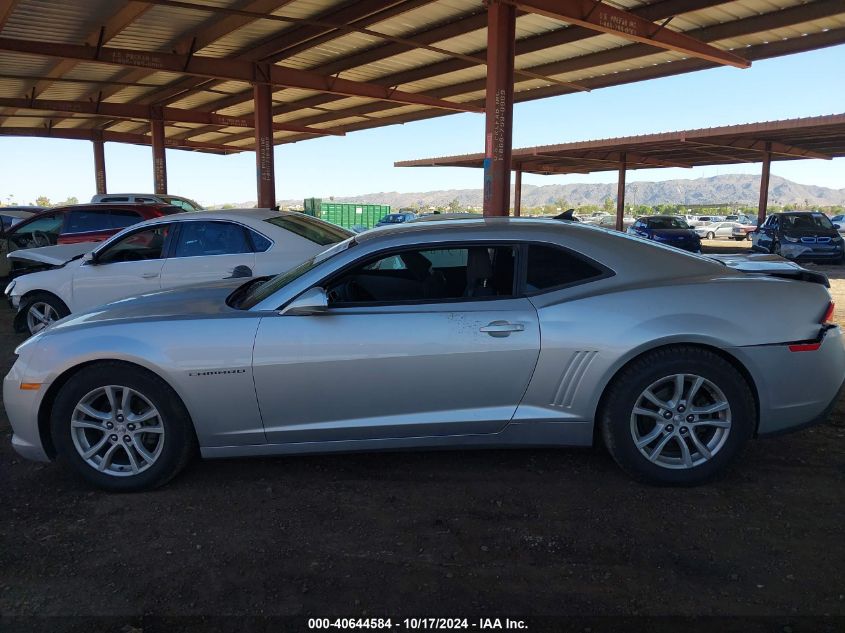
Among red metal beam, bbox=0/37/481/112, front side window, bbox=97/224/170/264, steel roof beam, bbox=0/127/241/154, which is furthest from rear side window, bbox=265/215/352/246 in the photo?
steel roof beam, bbox=0/127/241/154

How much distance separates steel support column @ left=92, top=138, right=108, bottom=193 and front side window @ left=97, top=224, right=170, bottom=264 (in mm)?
29398

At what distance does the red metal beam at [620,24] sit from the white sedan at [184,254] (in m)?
7.13

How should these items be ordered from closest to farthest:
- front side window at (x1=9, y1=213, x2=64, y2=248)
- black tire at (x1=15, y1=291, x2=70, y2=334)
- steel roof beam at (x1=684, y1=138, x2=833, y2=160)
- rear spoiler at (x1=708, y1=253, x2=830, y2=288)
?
rear spoiler at (x1=708, y1=253, x2=830, y2=288)
black tire at (x1=15, y1=291, x2=70, y2=334)
front side window at (x1=9, y1=213, x2=64, y2=248)
steel roof beam at (x1=684, y1=138, x2=833, y2=160)

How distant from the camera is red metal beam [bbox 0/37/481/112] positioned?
1520 centimetres

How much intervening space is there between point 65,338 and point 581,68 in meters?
16.0

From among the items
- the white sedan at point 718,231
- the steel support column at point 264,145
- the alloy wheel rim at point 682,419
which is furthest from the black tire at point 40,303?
the white sedan at point 718,231

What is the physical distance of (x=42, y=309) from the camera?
24.8 ft

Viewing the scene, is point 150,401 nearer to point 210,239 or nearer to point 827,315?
point 210,239

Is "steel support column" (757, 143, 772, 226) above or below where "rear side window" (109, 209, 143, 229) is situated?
above

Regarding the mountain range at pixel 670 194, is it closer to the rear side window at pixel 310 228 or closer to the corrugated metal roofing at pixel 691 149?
the corrugated metal roofing at pixel 691 149

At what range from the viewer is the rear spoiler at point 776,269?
3738mm

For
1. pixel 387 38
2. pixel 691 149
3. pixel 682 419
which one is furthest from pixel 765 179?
pixel 682 419

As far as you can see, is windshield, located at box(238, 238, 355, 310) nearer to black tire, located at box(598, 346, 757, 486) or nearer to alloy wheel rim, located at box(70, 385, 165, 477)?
alloy wheel rim, located at box(70, 385, 165, 477)

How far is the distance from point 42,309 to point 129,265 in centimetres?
154
